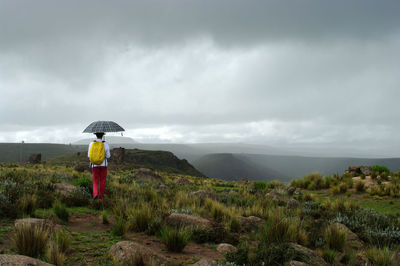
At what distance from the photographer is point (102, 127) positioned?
9.89 meters

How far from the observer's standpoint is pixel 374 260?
531 centimetres

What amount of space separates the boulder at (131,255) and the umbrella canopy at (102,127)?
618 centimetres

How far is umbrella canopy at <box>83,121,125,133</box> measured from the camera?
966 centimetres

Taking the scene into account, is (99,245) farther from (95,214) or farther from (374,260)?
(374,260)

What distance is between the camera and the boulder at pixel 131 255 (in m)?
3.87

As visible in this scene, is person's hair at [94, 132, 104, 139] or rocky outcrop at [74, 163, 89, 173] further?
rocky outcrop at [74, 163, 89, 173]

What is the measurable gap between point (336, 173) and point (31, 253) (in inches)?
883

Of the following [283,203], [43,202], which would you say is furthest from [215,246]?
[283,203]

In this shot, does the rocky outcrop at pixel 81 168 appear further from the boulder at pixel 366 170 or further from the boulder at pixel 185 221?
the boulder at pixel 366 170

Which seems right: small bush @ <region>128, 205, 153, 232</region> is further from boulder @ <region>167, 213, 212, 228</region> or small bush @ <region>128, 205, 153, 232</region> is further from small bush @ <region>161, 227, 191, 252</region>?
small bush @ <region>161, 227, 191, 252</region>

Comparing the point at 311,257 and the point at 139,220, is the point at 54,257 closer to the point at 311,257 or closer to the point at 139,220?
Answer: the point at 139,220

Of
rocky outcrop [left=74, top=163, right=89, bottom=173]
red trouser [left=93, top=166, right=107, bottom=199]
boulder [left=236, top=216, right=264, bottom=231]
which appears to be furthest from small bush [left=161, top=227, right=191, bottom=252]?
rocky outcrop [left=74, top=163, right=89, bottom=173]

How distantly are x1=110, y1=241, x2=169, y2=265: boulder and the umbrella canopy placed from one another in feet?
20.3

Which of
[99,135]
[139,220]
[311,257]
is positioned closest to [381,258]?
[311,257]
